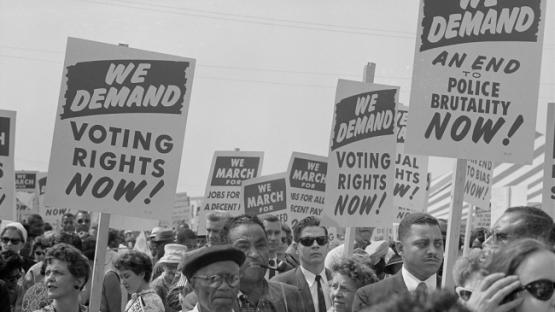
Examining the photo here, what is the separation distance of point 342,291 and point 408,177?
22.2 feet

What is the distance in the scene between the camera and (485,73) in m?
7.80

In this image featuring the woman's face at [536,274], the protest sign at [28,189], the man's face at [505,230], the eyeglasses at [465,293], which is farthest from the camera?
the protest sign at [28,189]

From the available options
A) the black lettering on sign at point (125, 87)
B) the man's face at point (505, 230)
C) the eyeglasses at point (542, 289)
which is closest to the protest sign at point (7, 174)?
the black lettering on sign at point (125, 87)

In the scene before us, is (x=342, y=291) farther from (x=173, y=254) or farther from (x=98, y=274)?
(x=173, y=254)

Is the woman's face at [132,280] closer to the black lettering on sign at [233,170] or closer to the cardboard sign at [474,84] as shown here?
the cardboard sign at [474,84]

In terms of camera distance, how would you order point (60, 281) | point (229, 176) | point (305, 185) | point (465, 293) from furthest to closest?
point (229, 176) < point (305, 185) < point (60, 281) < point (465, 293)

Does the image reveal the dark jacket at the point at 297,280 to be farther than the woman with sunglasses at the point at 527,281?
Yes

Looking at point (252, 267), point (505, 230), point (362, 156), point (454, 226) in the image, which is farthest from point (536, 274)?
point (362, 156)

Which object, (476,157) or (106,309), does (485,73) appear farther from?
(106,309)

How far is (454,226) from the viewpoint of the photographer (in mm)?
7355

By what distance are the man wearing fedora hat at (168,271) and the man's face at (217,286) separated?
436cm

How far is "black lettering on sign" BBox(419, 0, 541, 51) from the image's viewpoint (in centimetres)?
788

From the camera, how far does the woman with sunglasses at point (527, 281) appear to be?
3.24 meters

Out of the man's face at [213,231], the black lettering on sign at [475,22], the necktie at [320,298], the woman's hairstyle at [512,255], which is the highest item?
the black lettering on sign at [475,22]
